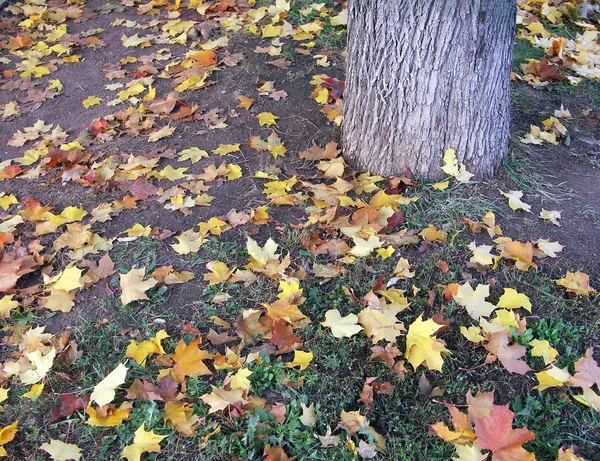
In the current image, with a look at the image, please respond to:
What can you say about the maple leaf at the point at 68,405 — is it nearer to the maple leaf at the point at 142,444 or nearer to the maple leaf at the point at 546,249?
the maple leaf at the point at 142,444

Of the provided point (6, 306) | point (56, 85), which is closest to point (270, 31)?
point (56, 85)

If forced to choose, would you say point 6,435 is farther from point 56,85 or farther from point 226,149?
point 56,85

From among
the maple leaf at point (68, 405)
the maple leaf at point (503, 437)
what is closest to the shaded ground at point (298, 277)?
the maple leaf at point (68, 405)

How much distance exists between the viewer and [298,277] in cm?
259

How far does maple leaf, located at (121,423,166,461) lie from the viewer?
77.8 inches

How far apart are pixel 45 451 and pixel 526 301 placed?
6.68 ft

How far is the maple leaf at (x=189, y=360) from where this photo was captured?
2.21 metres

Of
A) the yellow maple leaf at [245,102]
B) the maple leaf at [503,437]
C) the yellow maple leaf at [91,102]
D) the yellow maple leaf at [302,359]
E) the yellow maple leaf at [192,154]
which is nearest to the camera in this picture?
the maple leaf at [503,437]

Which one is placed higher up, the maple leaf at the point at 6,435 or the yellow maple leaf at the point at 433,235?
the yellow maple leaf at the point at 433,235

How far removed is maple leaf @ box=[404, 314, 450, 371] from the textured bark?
1075 mm

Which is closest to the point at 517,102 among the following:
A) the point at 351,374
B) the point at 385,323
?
the point at 385,323

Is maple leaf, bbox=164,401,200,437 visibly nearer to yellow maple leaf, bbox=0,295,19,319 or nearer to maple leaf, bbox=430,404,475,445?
maple leaf, bbox=430,404,475,445

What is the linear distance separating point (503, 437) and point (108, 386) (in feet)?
4.90

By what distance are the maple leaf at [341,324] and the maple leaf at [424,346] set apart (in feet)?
0.71
